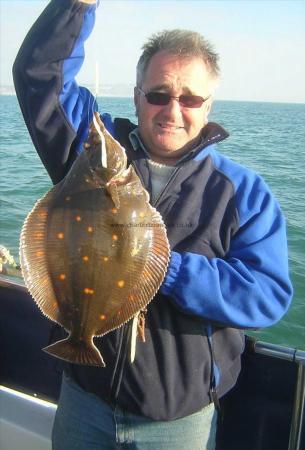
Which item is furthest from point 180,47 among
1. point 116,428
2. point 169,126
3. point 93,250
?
point 116,428

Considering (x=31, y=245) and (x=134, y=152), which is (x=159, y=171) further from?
(x=31, y=245)

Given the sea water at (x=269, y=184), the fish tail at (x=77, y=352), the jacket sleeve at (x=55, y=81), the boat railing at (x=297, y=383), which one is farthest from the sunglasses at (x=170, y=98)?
the sea water at (x=269, y=184)

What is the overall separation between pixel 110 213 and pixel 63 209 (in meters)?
0.22

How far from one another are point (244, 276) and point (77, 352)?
2.82ft

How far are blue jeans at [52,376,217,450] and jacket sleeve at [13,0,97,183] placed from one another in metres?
1.29

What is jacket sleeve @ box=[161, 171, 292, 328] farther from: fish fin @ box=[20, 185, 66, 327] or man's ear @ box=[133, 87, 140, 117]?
man's ear @ box=[133, 87, 140, 117]

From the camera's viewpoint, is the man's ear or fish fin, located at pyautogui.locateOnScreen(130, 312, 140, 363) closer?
fish fin, located at pyautogui.locateOnScreen(130, 312, 140, 363)

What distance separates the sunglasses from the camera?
239 cm

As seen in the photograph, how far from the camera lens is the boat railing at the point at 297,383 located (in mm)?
2906

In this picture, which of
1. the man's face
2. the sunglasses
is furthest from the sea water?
the sunglasses

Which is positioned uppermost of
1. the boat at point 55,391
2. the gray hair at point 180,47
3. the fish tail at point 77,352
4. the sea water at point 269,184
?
the gray hair at point 180,47

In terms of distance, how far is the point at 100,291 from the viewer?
6.89ft

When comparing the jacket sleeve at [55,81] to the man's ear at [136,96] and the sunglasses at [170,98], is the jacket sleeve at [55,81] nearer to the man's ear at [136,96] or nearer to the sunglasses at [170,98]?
the man's ear at [136,96]

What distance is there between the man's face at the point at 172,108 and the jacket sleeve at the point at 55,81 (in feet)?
1.19
